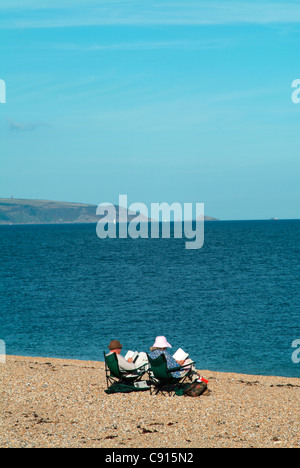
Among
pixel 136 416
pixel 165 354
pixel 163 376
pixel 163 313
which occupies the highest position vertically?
pixel 163 313

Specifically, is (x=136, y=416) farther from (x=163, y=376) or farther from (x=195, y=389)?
(x=195, y=389)

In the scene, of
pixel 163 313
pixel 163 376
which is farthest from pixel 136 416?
pixel 163 313

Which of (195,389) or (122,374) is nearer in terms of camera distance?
(195,389)

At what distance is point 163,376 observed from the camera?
11.8m

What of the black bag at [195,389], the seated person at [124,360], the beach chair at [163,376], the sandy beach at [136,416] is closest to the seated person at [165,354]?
the beach chair at [163,376]

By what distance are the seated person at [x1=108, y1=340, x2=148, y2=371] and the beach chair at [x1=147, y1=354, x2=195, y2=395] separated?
0.36 m

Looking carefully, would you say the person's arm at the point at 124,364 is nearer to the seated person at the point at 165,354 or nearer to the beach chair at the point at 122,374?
the beach chair at the point at 122,374

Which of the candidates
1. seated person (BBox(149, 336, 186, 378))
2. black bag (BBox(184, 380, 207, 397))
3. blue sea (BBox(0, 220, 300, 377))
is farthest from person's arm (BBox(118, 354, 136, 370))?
blue sea (BBox(0, 220, 300, 377))

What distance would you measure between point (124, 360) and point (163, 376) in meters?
0.97

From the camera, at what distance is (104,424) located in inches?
383

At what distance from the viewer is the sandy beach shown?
8792 mm

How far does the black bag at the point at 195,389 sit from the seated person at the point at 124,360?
4.04 feet
